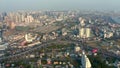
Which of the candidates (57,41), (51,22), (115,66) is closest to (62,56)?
(115,66)

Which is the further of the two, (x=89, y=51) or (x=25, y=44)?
(x=25, y=44)

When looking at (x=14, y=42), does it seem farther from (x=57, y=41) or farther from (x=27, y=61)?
(x=27, y=61)

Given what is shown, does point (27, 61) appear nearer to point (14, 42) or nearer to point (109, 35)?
point (14, 42)

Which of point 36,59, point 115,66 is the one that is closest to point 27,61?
point 36,59

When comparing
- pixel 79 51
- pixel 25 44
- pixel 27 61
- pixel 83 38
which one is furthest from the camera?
pixel 83 38

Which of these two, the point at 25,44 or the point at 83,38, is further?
the point at 83,38

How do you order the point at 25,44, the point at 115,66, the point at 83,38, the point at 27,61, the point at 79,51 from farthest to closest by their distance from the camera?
the point at 83,38 < the point at 25,44 < the point at 79,51 < the point at 27,61 < the point at 115,66

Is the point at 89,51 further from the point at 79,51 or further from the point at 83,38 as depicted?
the point at 83,38

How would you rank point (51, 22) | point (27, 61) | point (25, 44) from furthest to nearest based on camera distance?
point (51, 22)
point (25, 44)
point (27, 61)

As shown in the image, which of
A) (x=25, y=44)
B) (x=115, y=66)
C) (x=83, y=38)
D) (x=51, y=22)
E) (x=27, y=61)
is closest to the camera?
(x=115, y=66)
